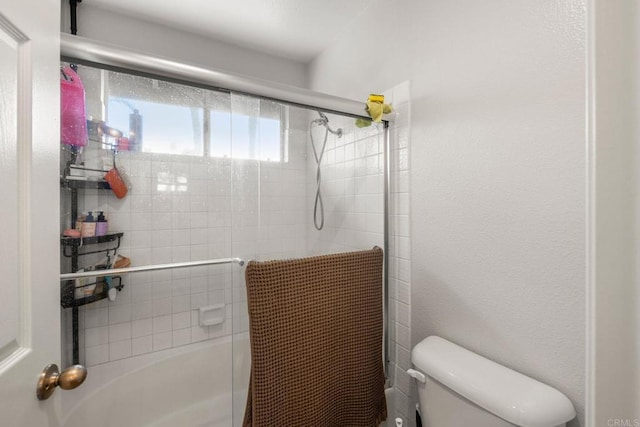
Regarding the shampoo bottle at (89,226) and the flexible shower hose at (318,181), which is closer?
the flexible shower hose at (318,181)

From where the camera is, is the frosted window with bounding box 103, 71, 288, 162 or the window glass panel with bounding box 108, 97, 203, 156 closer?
the frosted window with bounding box 103, 71, 288, 162

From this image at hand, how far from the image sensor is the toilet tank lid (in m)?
0.68

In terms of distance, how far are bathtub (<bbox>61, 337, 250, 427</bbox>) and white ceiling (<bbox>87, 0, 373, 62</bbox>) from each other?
6.32ft

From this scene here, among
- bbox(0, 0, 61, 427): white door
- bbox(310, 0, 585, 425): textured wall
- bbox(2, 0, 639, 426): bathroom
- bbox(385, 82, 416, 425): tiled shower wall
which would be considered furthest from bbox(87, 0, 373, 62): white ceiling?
bbox(0, 0, 61, 427): white door

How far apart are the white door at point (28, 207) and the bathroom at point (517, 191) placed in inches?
0.7

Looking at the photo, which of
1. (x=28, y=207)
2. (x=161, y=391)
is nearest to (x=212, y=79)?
(x=28, y=207)

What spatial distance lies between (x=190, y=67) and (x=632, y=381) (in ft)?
4.38

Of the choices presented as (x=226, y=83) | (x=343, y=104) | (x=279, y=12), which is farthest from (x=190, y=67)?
(x=279, y=12)

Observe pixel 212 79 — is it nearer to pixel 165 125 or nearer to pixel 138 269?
pixel 165 125

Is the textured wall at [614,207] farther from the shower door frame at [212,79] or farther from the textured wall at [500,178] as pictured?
the shower door frame at [212,79]

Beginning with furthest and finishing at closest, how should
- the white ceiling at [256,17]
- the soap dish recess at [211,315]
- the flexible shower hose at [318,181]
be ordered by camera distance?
the soap dish recess at [211,315] < the white ceiling at [256,17] < the flexible shower hose at [318,181]

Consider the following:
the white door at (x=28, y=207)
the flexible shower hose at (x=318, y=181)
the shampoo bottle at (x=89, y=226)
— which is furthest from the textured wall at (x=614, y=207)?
the shampoo bottle at (x=89, y=226)

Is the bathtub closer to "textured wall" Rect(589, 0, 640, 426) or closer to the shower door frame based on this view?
the shower door frame

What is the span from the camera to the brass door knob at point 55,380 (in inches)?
20.5
